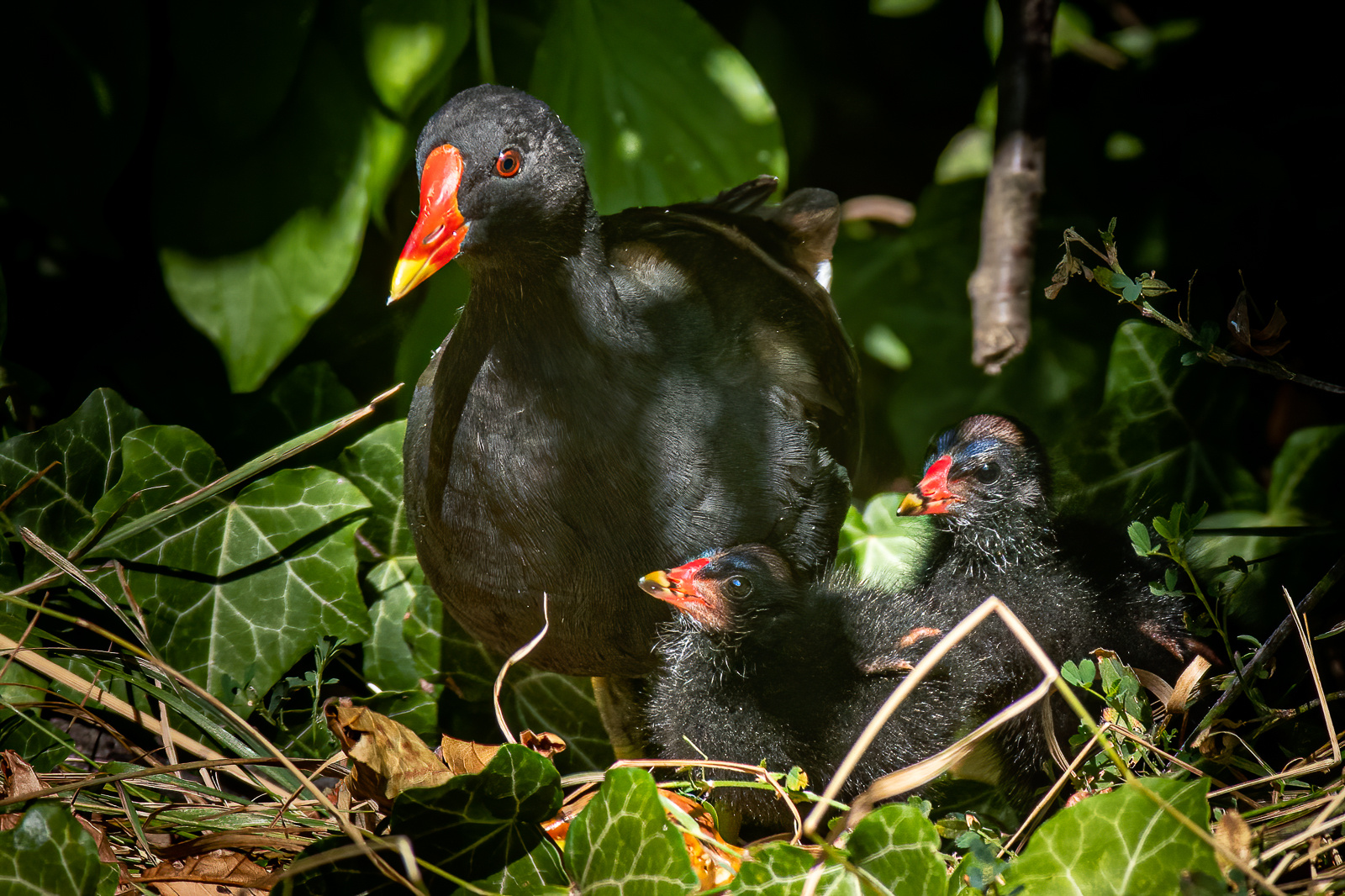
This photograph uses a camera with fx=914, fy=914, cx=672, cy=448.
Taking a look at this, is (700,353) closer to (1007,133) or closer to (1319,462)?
(1007,133)

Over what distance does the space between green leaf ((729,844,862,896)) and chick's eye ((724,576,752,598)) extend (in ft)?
1.18

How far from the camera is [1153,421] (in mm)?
1645

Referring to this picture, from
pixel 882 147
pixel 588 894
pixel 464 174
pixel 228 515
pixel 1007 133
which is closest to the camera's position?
pixel 588 894

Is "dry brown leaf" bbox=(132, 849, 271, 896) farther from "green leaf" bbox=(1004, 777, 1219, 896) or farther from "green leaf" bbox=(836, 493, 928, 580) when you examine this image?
"green leaf" bbox=(836, 493, 928, 580)

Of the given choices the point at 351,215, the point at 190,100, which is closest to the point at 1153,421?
the point at 351,215

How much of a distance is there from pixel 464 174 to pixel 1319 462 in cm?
148

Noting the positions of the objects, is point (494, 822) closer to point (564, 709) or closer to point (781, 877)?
point (781, 877)

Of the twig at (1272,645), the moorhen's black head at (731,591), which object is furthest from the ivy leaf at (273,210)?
the twig at (1272,645)

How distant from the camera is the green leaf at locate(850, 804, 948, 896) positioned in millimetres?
930

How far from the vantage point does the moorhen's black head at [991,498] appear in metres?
1.46

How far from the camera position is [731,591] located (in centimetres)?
124

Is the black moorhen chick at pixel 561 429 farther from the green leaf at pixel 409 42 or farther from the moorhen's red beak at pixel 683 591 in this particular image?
the green leaf at pixel 409 42

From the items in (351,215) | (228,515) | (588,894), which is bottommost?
(588,894)

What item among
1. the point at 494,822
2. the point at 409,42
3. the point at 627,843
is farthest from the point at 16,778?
the point at 409,42
